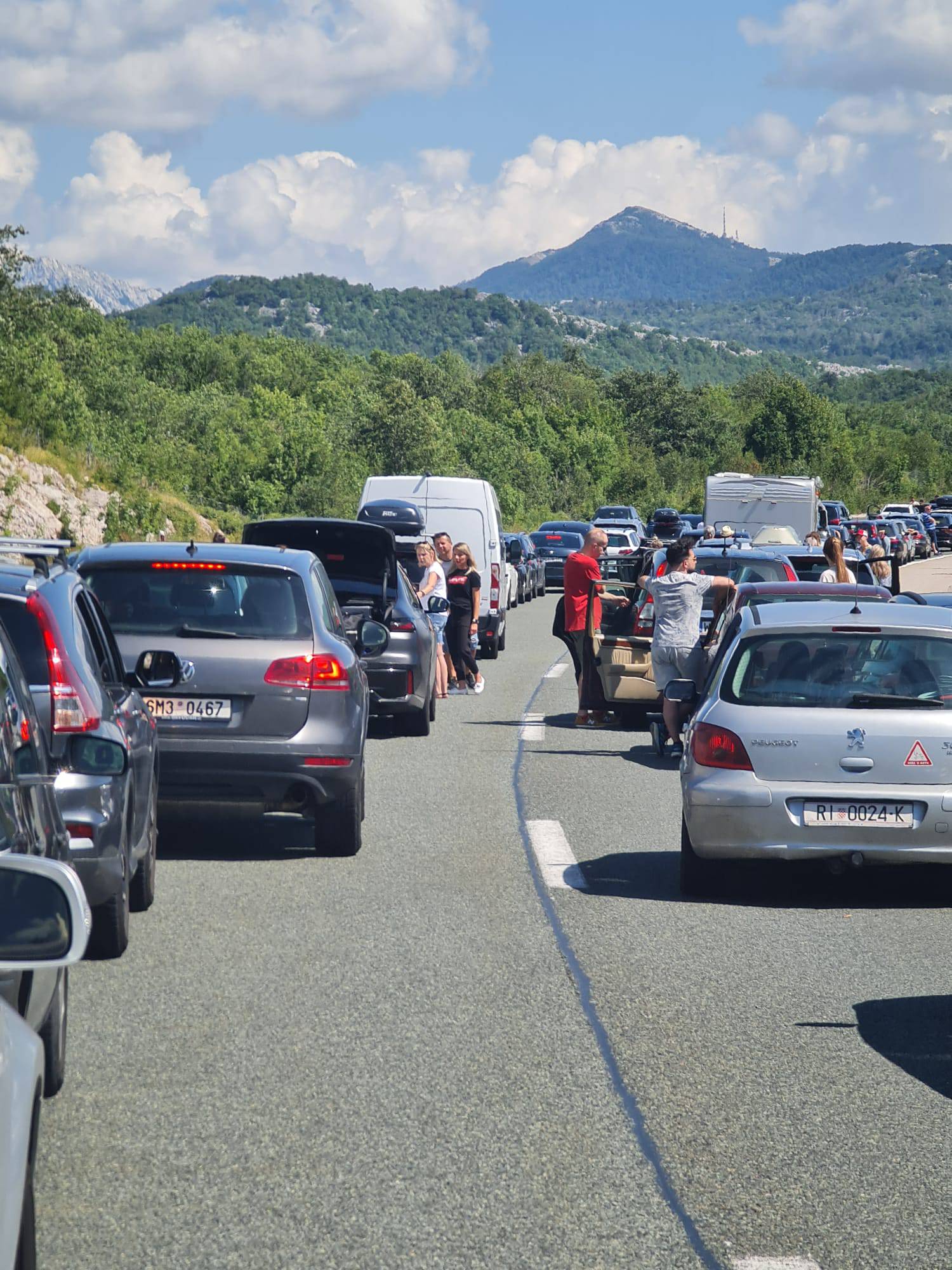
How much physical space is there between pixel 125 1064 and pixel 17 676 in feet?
4.62

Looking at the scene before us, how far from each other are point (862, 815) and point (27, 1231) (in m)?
5.85

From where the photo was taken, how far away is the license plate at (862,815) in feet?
27.6

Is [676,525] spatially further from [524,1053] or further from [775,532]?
[524,1053]

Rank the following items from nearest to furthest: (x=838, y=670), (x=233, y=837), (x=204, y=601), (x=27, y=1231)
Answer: (x=27, y=1231)
(x=838, y=670)
(x=204, y=601)
(x=233, y=837)

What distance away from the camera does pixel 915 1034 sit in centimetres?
618

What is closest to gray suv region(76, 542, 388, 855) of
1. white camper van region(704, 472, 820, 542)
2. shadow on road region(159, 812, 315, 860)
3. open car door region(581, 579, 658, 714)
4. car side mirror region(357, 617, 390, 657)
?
shadow on road region(159, 812, 315, 860)

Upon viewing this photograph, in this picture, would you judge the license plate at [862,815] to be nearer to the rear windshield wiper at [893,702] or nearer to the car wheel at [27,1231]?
the rear windshield wiper at [893,702]

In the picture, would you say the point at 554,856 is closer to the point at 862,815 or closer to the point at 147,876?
the point at 862,815

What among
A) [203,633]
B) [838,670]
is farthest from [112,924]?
[838,670]

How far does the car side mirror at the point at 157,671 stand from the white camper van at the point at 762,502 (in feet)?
115

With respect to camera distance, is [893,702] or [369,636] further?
[369,636]

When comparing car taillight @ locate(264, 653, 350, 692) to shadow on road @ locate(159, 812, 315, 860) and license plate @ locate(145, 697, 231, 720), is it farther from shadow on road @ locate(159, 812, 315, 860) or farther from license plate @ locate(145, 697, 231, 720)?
shadow on road @ locate(159, 812, 315, 860)

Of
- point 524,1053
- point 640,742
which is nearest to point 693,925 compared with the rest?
point 524,1053

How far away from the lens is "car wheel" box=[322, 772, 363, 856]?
9.55 m
